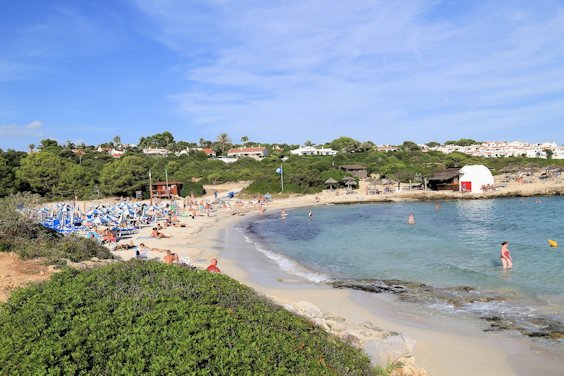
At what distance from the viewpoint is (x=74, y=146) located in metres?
106

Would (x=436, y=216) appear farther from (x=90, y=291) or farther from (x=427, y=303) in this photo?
(x=90, y=291)

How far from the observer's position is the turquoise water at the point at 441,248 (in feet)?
44.7

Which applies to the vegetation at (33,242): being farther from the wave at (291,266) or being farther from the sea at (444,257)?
the sea at (444,257)

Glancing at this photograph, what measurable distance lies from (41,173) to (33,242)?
137 ft

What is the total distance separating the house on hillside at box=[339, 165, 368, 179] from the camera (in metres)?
69.8

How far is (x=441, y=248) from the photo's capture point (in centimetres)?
2103

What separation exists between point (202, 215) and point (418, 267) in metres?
24.3

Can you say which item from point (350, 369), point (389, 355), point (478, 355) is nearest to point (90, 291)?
point (350, 369)

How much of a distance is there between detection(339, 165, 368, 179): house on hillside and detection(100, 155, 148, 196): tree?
32.6 m

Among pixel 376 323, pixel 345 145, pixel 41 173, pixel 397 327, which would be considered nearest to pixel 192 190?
pixel 41 173

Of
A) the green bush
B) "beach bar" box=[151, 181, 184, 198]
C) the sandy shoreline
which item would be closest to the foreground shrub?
the sandy shoreline

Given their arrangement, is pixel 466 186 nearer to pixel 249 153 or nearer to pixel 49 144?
pixel 249 153

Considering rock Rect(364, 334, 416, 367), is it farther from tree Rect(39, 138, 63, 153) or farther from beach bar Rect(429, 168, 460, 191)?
tree Rect(39, 138, 63, 153)

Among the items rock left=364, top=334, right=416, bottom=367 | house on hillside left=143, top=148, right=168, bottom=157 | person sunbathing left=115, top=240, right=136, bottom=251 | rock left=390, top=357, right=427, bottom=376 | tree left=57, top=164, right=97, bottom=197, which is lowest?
rock left=390, top=357, right=427, bottom=376
